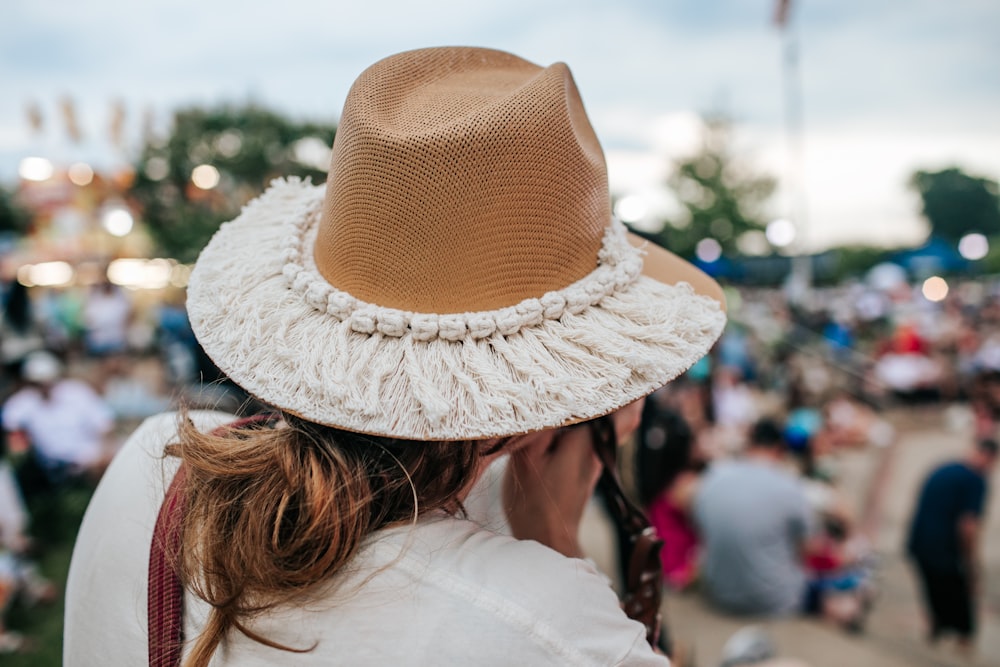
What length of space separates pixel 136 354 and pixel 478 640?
14.5m

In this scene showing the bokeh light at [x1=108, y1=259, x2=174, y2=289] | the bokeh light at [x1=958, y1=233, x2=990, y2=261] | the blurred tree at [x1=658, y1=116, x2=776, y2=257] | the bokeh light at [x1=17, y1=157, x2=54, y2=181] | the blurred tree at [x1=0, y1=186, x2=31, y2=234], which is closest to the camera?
the bokeh light at [x1=108, y1=259, x2=174, y2=289]

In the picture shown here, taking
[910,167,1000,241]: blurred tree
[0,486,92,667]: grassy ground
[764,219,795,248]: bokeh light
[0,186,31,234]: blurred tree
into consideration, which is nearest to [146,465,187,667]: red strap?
[0,486,92,667]: grassy ground

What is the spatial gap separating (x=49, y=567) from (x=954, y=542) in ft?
21.7

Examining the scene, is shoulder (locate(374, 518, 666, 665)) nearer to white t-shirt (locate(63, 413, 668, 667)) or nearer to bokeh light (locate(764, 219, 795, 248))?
white t-shirt (locate(63, 413, 668, 667))

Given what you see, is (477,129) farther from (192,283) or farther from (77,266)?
(77,266)

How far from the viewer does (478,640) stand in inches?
28.9

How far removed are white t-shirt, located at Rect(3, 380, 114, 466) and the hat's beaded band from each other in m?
5.98

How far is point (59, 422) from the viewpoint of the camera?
5.73 m

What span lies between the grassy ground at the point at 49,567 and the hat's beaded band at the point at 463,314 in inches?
158

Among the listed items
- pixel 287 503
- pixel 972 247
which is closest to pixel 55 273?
pixel 287 503

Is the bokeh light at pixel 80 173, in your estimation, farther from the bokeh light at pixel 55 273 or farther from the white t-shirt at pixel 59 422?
the white t-shirt at pixel 59 422

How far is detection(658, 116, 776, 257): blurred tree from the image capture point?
2998 centimetres

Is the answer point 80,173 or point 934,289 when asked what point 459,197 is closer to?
point 80,173

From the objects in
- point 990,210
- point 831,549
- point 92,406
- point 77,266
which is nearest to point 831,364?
point 831,549
